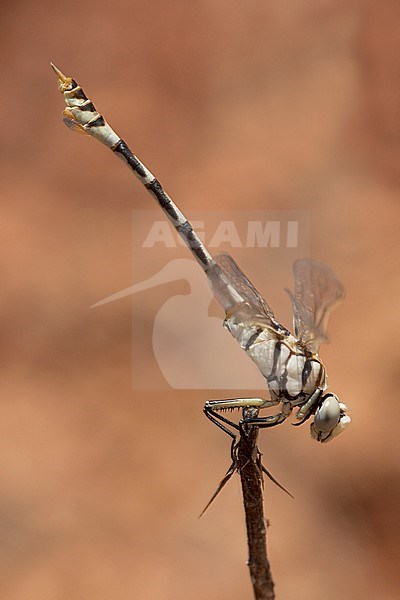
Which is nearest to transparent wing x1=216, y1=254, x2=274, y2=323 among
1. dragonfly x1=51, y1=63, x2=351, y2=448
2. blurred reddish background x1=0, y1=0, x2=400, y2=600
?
dragonfly x1=51, y1=63, x2=351, y2=448

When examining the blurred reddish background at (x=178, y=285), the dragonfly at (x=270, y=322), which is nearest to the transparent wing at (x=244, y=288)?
the dragonfly at (x=270, y=322)

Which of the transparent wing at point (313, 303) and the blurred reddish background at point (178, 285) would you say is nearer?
the transparent wing at point (313, 303)

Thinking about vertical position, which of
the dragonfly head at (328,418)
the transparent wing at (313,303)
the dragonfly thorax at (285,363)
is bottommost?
the dragonfly head at (328,418)

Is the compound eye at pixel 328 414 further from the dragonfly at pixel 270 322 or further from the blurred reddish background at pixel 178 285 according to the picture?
the blurred reddish background at pixel 178 285

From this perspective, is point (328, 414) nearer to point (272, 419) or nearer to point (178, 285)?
point (272, 419)

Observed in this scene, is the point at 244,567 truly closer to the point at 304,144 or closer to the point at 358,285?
the point at 358,285

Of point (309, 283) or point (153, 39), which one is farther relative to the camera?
point (153, 39)

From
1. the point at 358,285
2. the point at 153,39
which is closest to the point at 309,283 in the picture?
the point at 358,285

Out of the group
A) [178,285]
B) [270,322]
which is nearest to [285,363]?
[270,322]
